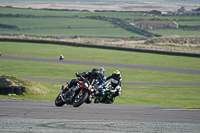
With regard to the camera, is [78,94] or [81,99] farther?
[78,94]

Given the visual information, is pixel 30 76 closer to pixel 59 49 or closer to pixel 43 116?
pixel 43 116

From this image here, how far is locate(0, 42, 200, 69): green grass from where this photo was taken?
50.7 m

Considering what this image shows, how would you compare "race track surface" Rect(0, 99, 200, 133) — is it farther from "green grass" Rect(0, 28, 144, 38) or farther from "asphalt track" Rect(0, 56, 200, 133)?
"green grass" Rect(0, 28, 144, 38)

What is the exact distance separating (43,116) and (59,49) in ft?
178

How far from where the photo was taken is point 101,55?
192 feet

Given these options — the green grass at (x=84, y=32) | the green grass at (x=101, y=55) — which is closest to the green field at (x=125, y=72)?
the green grass at (x=101, y=55)

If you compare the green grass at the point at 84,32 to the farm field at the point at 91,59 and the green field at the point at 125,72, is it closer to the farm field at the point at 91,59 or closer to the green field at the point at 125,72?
the farm field at the point at 91,59

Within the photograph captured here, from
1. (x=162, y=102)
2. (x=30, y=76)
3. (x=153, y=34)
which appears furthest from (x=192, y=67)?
(x=153, y=34)

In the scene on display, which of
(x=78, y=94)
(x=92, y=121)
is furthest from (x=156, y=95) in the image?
(x=92, y=121)

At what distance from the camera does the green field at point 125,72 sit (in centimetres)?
2436

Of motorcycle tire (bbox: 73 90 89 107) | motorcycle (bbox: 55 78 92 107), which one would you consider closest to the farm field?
motorcycle (bbox: 55 78 92 107)

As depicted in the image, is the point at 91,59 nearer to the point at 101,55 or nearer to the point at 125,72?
the point at 101,55

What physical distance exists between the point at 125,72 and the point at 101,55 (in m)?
17.9

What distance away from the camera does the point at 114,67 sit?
44719 millimetres
